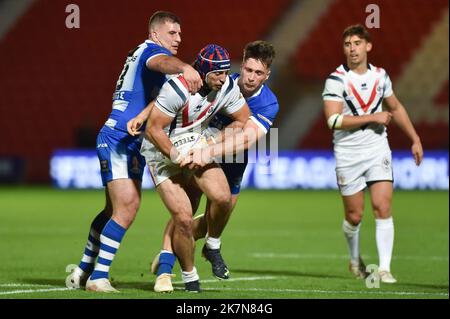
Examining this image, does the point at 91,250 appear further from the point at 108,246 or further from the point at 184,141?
the point at 184,141

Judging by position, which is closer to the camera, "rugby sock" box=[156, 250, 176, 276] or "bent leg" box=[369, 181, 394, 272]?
"rugby sock" box=[156, 250, 176, 276]

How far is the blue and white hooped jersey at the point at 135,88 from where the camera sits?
26.3ft

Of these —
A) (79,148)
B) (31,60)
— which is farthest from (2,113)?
(79,148)

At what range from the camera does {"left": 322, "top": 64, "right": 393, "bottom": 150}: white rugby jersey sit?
9820 millimetres

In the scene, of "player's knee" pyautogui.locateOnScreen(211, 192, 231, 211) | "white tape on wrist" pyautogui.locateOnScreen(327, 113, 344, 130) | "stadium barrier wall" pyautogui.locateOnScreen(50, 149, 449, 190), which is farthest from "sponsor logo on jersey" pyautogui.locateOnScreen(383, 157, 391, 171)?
"stadium barrier wall" pyautogui.locateOnScreen(50, 149, 449, 190)

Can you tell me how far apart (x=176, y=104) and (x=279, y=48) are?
1961 centimetres

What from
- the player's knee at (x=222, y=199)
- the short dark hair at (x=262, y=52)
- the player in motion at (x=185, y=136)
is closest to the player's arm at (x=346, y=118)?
the short dark hair at (x=262, y=52)

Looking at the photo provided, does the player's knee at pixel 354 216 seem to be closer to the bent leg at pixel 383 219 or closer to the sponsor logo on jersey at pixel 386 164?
the bent leg at pixel 383 219

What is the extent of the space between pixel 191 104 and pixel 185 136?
0.30 m

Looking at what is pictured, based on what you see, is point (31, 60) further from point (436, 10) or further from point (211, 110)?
point (211, 110)

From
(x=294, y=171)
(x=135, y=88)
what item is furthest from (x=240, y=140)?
(x=294, y=171)

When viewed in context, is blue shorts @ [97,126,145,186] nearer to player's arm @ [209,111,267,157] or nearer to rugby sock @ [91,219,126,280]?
rugby sock @ [91,219,126,280]

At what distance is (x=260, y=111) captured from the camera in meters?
8.71

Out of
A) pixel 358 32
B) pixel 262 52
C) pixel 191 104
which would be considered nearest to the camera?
pixel 191 104
